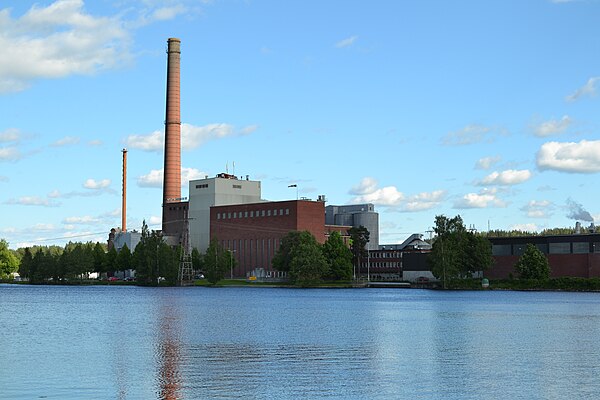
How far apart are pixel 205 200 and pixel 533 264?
3235 inches

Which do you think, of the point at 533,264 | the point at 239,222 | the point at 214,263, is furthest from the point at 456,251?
the point at 239,222

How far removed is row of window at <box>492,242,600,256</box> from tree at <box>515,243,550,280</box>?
371cm

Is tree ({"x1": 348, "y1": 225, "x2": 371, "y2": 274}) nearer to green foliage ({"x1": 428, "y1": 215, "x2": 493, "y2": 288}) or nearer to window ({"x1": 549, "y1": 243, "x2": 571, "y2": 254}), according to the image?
green foliage ({"x1": 428, "y1": 215, "x2": 493, "y2": 288})

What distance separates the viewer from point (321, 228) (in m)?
177

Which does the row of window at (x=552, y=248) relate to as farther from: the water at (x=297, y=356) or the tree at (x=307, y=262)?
the water at (x=297, y=356)

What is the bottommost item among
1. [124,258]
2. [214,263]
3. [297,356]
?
[297,356]

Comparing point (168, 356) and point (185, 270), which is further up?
point (185, 270)

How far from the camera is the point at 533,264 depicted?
139125mm

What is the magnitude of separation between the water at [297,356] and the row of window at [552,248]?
64575mm

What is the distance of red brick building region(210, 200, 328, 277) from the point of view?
17450cm

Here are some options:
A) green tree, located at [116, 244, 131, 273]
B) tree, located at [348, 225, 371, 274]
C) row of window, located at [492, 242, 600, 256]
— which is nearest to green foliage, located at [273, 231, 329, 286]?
tree, located at [348, 225, 371, 274]

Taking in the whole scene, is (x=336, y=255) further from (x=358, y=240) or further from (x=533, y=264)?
(x=533, y=264)

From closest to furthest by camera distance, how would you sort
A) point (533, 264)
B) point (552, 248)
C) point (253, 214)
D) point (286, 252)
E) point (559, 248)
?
point (533, 264), point (559, 248), point (552, 248), point (286, 252), point (253, 214)

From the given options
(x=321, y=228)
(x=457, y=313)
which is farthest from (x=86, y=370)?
(x=321, y=228)
